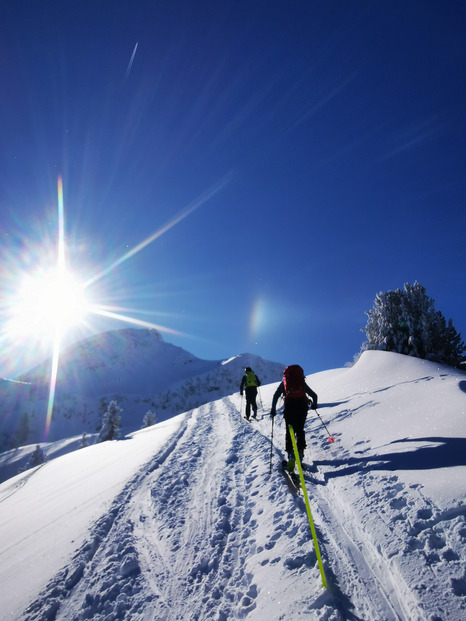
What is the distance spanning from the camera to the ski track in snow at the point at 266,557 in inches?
107

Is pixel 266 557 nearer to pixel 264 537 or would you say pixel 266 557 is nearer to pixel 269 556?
pixel 269 556

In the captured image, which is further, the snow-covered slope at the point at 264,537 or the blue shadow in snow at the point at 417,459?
the blue shadow in snow at the point at 417,459

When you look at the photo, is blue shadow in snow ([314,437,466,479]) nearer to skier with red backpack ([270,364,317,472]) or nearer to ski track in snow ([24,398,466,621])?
ski track in snow ([24,398,466,621])

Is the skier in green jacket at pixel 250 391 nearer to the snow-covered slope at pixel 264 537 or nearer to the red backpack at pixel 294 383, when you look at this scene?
the snow-covered slope at pixel 264 537

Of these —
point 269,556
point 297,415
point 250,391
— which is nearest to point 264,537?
point 269,556

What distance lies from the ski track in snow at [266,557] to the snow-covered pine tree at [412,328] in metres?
18.3

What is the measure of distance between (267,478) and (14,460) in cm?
8503

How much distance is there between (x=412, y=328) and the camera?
20484 millimetres

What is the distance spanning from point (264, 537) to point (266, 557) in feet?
1.26

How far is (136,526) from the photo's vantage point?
4.67 metres

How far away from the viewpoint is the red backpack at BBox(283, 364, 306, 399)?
19.9 feet

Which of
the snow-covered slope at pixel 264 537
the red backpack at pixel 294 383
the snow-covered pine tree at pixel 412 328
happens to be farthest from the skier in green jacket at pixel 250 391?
the snow-covered pine tree at pixel 412 328

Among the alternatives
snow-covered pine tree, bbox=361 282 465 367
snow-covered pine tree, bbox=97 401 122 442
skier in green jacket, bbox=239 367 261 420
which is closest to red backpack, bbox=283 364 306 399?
skier in green jacket, bbox=239 367 261 420

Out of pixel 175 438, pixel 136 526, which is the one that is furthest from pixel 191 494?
pixel 175 438
